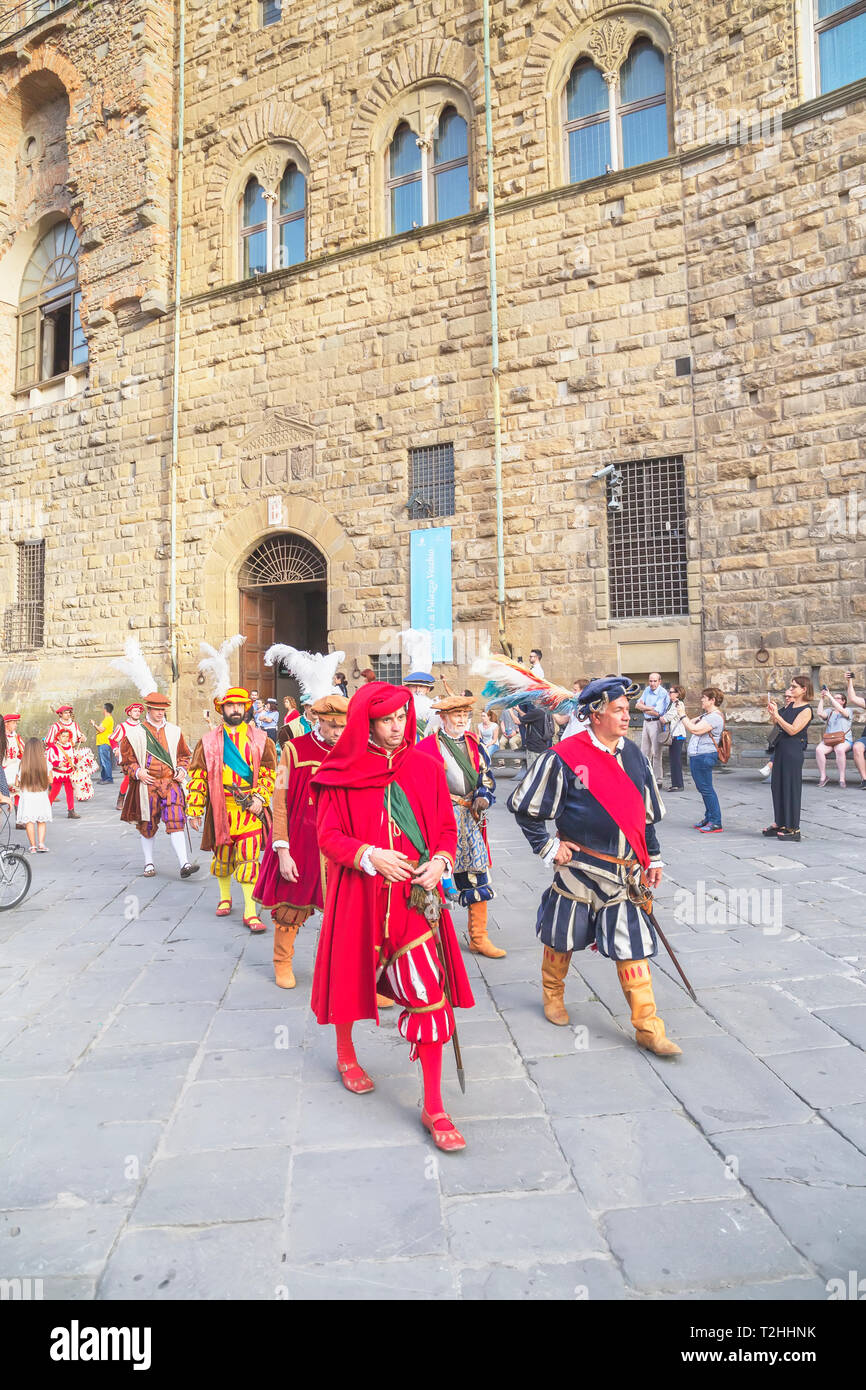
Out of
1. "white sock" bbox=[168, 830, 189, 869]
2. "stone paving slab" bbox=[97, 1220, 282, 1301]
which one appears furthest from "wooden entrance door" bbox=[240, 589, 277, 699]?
"stone paving slab" bbox=[97, 1220, 282, 1301]

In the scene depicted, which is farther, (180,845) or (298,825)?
(180,845)

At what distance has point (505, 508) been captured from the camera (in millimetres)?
13898

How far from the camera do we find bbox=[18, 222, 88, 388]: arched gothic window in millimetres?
21000

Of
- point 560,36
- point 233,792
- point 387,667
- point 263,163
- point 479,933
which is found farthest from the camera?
point 263,163

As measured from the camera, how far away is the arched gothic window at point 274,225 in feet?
53.8

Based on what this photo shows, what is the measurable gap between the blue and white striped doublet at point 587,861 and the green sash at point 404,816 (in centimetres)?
81

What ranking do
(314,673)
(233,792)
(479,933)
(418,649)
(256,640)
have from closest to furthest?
(479,933) < (314,673) < (233,792) < (418,649) < (256,640)

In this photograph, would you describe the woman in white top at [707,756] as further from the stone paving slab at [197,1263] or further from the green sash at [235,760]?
the stone paving slab at [197,1263]

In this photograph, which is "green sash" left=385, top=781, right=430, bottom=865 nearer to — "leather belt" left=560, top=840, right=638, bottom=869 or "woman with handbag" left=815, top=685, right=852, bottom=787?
"leather belt" left=560, top=840, right=638, bottom=869

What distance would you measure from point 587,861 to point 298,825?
1.91 meters

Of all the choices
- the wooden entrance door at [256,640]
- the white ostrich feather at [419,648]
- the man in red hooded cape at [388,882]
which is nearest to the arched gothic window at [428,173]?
the wooden entrance door at [256,640]

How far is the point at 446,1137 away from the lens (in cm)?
294

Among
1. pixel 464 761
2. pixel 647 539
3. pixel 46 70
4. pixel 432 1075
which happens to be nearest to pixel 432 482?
pixel 647 539

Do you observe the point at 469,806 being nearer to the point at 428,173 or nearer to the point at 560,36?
the point at 428,173
